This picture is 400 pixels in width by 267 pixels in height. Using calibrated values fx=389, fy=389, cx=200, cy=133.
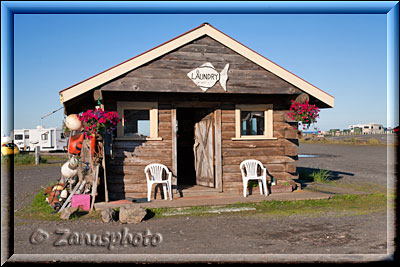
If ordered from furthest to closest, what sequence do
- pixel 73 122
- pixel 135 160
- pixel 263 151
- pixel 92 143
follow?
pixel 263 151, pixel 135 160, pixel 73 122, pixel 92 143

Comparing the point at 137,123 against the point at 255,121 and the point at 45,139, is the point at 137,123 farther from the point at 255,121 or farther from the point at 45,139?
the point at 45,139

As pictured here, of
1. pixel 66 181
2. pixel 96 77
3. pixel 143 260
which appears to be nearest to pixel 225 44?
pixel 96 77

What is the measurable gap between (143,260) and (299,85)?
22.2ft

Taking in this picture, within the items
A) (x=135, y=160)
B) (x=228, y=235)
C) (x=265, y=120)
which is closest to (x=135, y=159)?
(x=135, y=160)

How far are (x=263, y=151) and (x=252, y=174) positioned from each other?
2.52 feet

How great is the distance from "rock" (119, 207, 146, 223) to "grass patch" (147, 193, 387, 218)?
1.85 ft

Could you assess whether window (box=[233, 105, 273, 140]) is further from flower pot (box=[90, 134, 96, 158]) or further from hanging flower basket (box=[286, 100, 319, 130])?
flower pot (box=[90, 134, 96, 158])

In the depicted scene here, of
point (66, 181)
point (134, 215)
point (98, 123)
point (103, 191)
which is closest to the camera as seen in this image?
point (134, 215)

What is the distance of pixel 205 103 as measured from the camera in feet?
34.3

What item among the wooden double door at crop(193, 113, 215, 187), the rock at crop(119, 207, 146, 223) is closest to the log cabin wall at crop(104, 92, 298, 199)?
the wooden double door at crop(193, 113, 215, 187)

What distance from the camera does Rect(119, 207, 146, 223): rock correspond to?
25.8 feet

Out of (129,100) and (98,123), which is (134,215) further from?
(129,100)

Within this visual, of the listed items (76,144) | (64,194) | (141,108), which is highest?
(141,108)

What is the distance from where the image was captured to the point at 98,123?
28.7 feet
